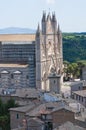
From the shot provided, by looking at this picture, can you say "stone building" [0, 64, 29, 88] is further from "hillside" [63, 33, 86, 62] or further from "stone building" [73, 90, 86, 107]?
"hillside" [63, 33, 86, 62]

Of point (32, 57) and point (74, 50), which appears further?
point (74, 50)

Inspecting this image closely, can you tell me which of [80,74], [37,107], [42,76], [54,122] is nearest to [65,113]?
[54,122]

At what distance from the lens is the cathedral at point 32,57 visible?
70.1 metres

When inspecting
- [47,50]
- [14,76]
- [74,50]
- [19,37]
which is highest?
[19,37]

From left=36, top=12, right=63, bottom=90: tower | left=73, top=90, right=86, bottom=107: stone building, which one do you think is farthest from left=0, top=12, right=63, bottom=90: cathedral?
left=73, top=90, right=86, bottom=107: stone building

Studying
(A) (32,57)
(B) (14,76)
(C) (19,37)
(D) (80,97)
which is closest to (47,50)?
(A) (32,57)

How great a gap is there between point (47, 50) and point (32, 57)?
247 centimetres

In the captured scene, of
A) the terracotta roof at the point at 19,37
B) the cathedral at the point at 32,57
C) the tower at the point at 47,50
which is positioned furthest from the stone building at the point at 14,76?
the terracotta roof at the point at 19,37

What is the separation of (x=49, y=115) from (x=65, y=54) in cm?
8655

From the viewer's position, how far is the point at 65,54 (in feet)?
417

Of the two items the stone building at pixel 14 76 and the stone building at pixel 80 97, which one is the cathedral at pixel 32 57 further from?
the stone building at pixel 80 97

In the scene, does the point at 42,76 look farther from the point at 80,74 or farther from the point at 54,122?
the point at 54,122

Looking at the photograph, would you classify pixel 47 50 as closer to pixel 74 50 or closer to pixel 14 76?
pixel 14 76

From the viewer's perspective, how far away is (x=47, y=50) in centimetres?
7306
